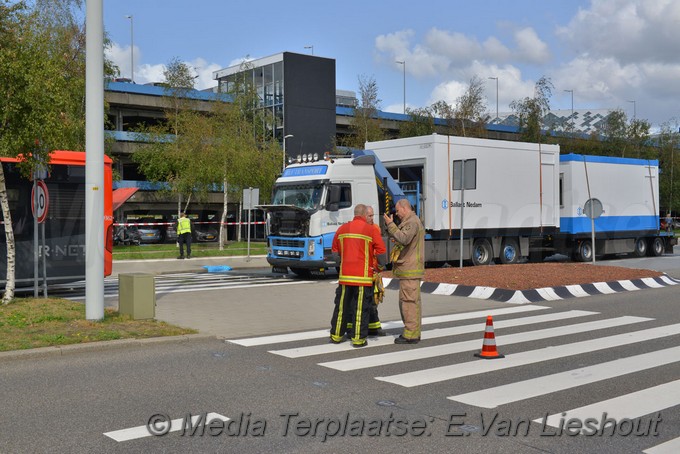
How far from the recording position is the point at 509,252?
2450 cm

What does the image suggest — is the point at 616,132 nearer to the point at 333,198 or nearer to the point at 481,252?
the point at 481,252

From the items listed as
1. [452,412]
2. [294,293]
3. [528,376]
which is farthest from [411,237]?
[294,293]

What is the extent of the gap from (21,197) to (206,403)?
1039cm

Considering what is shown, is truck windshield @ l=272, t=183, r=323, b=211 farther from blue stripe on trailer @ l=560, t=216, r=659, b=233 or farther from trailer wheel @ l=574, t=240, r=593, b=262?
trailer wheel @ l=574, t=240, r=593, b=262

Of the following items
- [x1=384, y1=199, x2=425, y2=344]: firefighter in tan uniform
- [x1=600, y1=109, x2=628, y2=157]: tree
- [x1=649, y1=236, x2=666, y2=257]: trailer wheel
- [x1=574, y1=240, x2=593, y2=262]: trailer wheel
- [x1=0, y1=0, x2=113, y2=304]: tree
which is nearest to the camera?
[x1=384, y1=199, x2=425, y2=344]: firefighter in tan uniform

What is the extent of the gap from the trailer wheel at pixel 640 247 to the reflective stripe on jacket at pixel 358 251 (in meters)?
23.7

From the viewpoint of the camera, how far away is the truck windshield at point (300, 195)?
19.5 m

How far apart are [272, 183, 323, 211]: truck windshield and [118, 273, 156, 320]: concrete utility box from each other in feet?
27.6

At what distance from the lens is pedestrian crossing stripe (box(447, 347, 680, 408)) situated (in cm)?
684

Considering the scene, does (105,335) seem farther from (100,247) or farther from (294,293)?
(294,293)

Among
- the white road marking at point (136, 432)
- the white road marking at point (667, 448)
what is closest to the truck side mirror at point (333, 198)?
the white road marking at point (136, 432)

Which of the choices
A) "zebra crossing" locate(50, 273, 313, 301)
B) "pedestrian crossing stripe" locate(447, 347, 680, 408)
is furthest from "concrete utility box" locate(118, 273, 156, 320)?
"pedestrian crossing stripe" locate(447, 347, 680, 408)

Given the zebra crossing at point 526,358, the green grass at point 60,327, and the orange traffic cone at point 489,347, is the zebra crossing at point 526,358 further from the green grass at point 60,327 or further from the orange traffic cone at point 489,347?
the green grass at point 60,327

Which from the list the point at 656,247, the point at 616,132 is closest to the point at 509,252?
the point at 656,247
